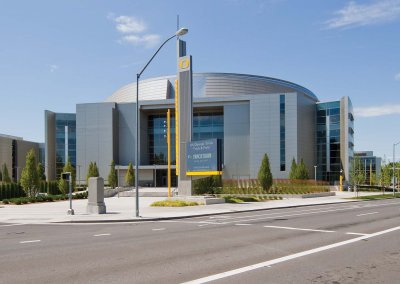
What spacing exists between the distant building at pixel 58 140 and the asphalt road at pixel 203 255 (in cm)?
6987

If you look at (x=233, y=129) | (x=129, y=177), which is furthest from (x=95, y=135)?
(x=233, y=129)

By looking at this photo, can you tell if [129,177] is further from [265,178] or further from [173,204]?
[173,204]

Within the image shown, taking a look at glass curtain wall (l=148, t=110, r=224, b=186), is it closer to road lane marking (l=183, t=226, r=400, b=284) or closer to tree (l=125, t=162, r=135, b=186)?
tree (l=125, t=162, r=135, b=186)

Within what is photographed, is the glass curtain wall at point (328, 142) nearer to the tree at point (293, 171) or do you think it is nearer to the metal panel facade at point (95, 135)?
the tree at point (293, 171)

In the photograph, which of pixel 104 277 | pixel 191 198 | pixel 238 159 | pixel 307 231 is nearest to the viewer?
pixel 104 277

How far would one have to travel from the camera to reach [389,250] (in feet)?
37.4

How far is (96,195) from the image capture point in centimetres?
2430

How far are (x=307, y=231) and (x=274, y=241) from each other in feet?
10.4

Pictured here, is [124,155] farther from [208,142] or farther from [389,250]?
[389,250]

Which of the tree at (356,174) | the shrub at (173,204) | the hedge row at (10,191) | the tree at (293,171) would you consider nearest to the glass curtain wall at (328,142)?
the tree at (293,171)

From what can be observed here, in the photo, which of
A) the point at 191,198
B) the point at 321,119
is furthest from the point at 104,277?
the point at 321,119

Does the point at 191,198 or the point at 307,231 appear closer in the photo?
the point at 307,231

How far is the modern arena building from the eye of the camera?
244 feet

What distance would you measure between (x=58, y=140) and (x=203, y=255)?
79036 millimetres
